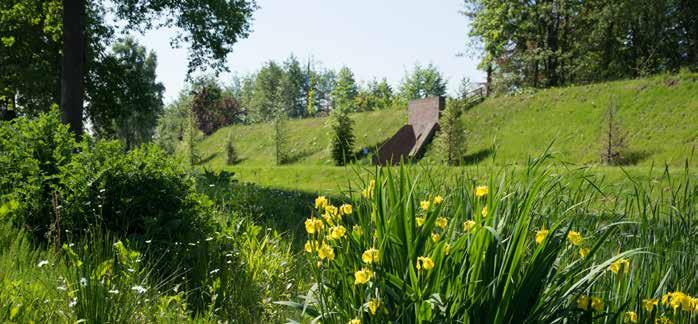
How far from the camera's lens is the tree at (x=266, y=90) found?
7244 centimetres

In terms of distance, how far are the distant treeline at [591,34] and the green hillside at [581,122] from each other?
218 inches

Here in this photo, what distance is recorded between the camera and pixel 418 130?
89.1ft

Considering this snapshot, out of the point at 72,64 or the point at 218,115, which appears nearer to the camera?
the point at 72,64

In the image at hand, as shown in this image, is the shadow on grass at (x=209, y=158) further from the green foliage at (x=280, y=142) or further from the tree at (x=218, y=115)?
the tree at (x=218, y=115)

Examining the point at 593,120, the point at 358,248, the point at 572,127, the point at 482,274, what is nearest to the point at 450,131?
the point at 572,127

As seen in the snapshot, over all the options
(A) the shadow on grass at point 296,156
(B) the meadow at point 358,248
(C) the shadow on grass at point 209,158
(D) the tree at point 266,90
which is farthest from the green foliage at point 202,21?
(D) the tree at point 266,90

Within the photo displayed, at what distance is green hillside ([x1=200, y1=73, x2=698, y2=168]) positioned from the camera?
1784cm

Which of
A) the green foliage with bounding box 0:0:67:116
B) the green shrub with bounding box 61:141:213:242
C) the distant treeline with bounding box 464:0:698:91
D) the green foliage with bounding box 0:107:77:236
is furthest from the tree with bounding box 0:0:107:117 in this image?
the distant treeline with bounding box 464:0:698:91

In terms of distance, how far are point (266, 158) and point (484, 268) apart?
3114cm

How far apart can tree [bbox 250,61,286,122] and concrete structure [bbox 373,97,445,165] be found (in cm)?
4523

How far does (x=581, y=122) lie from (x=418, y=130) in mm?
8522

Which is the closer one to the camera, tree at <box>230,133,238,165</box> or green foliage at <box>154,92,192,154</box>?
tree at <box>230,133,238,165</box>

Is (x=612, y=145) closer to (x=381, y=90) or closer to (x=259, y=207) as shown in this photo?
(x=259, y=207)

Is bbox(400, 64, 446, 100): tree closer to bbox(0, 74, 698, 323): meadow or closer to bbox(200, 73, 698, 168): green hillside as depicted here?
bbox(200, 73, 698, 168): green hillside
